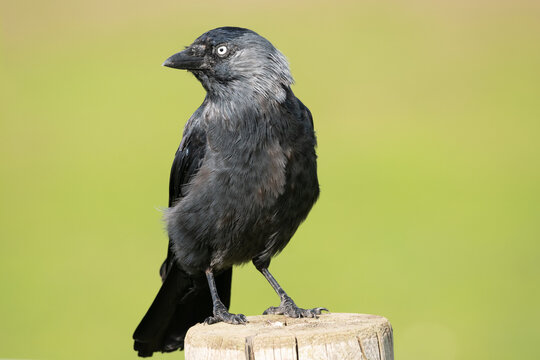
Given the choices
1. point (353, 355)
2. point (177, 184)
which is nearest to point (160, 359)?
point (177, 184)

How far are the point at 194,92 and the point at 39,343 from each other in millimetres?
8477

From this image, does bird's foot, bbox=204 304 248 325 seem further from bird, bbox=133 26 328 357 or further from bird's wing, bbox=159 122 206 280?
bird's wing, bbox=159 122 206 280

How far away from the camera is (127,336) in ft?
28.5

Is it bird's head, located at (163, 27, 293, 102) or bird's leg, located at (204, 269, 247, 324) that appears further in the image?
bird's head, located at (163, 27, 293, 102)

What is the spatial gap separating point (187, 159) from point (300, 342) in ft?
6.62

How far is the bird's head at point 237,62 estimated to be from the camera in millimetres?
5133

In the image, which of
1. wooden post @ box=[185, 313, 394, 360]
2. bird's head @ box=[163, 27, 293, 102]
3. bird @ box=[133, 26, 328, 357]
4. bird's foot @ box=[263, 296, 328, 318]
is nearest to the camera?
wooden post @ box=[185, 313, 394, 360]

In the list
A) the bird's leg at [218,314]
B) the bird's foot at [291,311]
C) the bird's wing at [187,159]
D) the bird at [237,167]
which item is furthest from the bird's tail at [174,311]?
the bird's foot at [291,311]

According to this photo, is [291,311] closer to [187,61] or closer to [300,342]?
[300,342]

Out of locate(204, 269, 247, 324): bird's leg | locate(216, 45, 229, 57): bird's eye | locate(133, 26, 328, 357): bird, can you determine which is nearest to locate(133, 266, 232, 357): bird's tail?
locate(133, 26, 328, 357): bird

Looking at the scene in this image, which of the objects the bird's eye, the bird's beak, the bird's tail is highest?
the bird's eye

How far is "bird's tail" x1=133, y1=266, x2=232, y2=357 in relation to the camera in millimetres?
5449

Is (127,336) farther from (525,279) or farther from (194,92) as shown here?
(194,92)

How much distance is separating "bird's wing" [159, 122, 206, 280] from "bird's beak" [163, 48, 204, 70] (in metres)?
0.39
